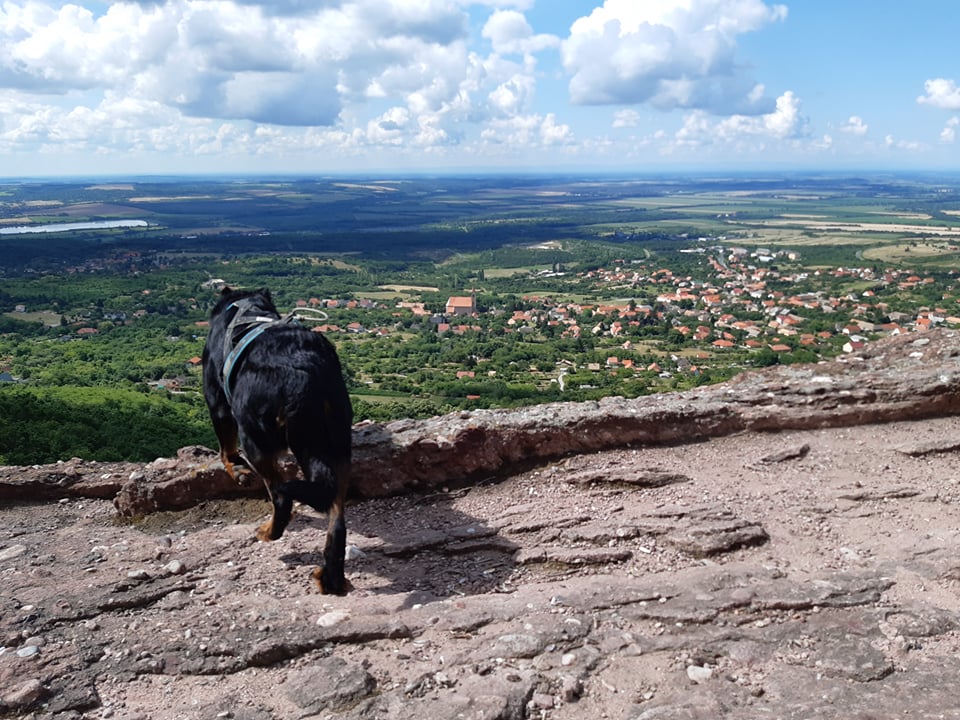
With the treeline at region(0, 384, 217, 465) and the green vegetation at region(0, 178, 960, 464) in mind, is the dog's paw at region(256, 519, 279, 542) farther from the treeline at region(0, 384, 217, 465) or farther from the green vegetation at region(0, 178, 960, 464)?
the treeline at region(0, 384, 217, 465)

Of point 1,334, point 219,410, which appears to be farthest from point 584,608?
point 1,334

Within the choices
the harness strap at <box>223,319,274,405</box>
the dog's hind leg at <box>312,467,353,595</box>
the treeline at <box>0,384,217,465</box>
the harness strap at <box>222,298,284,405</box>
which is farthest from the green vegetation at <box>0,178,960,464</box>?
the dog's hind leg at <box>312,467,353,595</box>

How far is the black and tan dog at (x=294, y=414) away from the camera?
4.88 meters

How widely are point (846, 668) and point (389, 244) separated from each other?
12980 cm

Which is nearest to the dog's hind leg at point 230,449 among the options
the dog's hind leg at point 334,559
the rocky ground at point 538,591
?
the rocky ground at point 538,591

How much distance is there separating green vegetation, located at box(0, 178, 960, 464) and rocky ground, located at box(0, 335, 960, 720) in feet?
16.9

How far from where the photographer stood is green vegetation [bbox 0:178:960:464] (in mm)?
31125

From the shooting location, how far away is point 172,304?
73.3 m

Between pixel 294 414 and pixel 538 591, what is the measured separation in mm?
2005

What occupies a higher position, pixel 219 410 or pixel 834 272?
pixel 219 410

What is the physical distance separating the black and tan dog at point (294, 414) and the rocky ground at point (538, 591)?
390 millimetres

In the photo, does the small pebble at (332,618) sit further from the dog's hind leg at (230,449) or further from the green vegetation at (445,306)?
the green vegetation at (445,306)

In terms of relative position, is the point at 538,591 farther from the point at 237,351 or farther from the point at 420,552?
the point at 237,351

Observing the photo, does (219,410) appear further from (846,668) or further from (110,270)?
(110,270)
